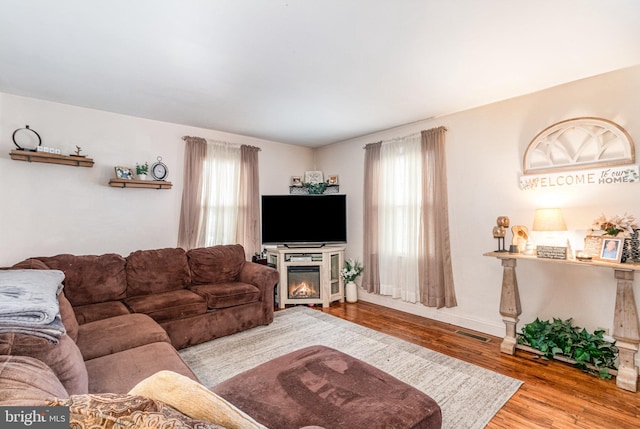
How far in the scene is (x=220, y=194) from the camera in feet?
14.0

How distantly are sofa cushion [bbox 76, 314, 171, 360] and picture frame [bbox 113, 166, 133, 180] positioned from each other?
5.89ft

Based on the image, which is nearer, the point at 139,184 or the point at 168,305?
the point at 168,305

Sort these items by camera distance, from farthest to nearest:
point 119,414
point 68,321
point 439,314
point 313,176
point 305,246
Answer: point 313,176 → point 305,246 → point 439,314 → point 68,321 → point 119,414

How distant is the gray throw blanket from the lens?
1.25m

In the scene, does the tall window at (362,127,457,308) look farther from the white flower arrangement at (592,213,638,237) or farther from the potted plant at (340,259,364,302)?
the white flower arrangement at (592,213,638,237)

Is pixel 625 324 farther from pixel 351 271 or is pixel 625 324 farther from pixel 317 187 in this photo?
pixel 317 187

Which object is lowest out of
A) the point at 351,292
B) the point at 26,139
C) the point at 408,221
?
the point at 351,292

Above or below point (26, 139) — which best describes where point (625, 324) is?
below

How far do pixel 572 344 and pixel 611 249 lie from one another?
34.7 inches

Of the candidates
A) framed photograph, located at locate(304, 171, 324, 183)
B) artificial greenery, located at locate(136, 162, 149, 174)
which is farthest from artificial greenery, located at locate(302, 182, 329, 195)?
artificial greenery, located at locate(136, 162, 149, 174)

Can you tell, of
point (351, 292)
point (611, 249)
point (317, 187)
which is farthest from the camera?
point (317, 187)

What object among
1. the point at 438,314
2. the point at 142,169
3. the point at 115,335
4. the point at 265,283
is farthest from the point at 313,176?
the point at 115,335

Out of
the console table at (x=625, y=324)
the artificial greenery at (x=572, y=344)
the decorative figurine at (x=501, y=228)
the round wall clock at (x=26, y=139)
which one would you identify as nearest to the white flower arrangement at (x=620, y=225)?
the console table at (x=625, y=324)

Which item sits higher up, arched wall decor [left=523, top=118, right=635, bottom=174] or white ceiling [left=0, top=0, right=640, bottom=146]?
white ceiling [left=0, top=0, right=640, bottom=146]
